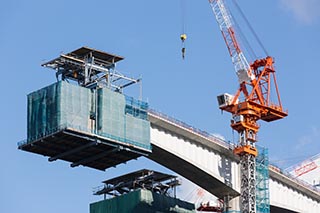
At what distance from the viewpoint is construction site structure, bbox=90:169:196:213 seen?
170 meters

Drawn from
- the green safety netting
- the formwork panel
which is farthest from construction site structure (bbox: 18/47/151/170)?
the green safety netting

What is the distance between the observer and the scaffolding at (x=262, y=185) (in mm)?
165500

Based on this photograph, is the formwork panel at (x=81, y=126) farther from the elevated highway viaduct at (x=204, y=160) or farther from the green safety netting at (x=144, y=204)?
the green safety netting at (x=144, y=204)

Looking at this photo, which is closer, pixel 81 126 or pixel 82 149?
pixel 81 126

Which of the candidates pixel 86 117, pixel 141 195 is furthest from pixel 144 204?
pixel 86 117

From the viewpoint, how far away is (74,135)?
143 m

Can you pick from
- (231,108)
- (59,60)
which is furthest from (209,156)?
(59,60)

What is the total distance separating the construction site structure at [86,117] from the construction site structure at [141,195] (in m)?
18.0

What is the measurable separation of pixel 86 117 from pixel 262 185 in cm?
3478

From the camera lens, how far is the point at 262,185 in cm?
16725

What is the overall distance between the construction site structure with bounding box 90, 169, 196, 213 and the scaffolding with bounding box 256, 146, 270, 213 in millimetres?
13404

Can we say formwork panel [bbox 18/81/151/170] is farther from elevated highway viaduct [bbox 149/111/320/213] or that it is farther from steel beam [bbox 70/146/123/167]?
elevated highway viaduct [bbox 149/111/320/213]

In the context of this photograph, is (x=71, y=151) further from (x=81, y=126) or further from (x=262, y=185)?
(x=262, y=185)

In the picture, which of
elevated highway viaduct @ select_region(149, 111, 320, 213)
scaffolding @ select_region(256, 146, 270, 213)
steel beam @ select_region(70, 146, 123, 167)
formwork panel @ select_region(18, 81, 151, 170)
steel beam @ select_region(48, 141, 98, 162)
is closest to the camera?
formwork panel @ select_region(18, 81, 151, 170)
